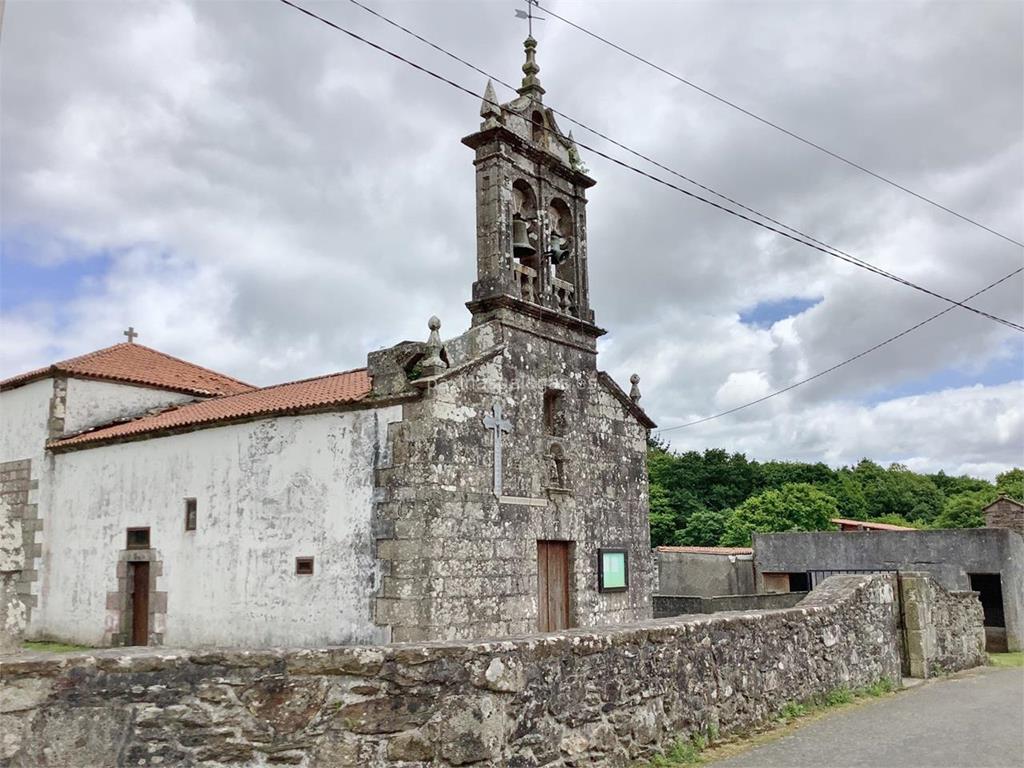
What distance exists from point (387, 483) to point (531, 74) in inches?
300

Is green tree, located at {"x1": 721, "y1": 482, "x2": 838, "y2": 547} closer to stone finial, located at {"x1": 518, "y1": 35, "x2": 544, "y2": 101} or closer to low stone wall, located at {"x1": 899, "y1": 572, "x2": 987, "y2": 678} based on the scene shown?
low stone wall, located at {"x1": 899, "y1": 572, "x2": 987, "y2": 678}

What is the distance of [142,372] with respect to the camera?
59.7 ft

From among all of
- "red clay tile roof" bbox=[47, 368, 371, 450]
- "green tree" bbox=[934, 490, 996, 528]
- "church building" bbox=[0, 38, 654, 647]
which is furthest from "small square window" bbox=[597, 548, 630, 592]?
"green tree" bbox=[934, 490, 996, 528]

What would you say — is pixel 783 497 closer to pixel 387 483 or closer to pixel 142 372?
pixel 142 372

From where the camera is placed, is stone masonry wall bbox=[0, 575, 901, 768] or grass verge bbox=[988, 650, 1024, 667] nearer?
Answer: stone masonry wall bbox=[0, 575, 901, 768]

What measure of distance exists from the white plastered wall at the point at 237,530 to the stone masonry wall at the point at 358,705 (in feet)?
18.8

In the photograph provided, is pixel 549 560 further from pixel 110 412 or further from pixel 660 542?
pixel 660 542

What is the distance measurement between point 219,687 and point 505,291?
9.01 metres

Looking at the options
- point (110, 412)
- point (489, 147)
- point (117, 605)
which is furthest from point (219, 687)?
point (110, 412)

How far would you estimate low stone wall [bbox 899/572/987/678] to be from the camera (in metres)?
10.8

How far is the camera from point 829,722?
7.69m

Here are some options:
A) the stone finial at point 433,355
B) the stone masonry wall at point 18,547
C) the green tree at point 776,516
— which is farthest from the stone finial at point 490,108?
the green tree at point 776,516

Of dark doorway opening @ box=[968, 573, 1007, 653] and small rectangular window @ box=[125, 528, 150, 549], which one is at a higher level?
small rectangular window @ box=[125, 528, 150, 549]

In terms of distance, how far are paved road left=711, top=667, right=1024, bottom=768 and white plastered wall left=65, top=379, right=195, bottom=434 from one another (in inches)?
559
